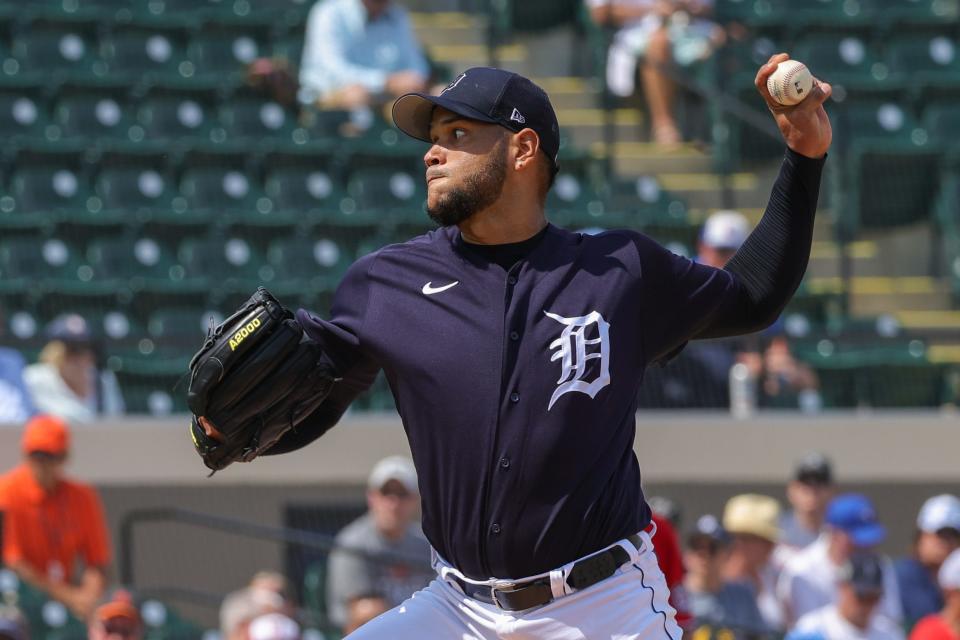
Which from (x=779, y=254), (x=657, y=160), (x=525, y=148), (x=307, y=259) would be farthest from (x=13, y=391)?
(x=779, y=254)

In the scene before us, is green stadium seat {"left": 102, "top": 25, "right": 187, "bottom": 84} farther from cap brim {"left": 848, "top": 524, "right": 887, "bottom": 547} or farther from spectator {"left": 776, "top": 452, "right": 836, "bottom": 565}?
cap brim {"left": 848, "top": 524, "right": 887, "bottom": 547}

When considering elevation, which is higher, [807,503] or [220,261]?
[220,261]

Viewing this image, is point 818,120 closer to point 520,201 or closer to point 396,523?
point 520,201

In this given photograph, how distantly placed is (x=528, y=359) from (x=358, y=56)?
24.3 ft

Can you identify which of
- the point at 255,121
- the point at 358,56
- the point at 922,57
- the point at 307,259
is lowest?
the point at 307,259

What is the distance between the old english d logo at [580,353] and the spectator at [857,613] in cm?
408

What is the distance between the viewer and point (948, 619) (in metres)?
7.62

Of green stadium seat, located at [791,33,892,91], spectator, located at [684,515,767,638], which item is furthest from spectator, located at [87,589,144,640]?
green stadium seat, located at [791,33,892,91]

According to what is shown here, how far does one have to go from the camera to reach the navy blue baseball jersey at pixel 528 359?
150 inches

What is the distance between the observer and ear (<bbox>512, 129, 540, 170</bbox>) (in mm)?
4016

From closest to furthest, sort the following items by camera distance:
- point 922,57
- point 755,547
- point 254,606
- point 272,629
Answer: point 272,629 → point 254,606 → point 755,547 → point 922,57

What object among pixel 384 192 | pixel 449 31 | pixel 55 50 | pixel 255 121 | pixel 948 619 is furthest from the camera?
pixel 449 31

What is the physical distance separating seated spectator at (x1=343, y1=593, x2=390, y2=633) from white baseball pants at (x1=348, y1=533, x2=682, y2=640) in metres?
3.53

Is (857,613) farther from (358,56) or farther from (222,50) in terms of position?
(222,50)
